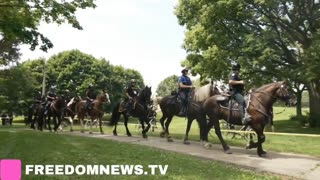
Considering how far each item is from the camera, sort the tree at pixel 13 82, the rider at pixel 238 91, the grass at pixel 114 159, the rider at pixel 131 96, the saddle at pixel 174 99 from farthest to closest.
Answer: the tree at pixel 13 82, the rider at pixel 131 96, the saddle at pixel 174 99, the rider at pixel 238 91, the grass at pixel 114 159

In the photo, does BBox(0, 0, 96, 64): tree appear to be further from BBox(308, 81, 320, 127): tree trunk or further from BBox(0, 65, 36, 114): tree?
BBox(0, 65, 36, 114): tree

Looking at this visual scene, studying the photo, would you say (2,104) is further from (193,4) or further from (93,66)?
(193,4)

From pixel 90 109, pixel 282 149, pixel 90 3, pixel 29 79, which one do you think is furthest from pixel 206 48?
pixel 29 79

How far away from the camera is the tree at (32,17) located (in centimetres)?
1675

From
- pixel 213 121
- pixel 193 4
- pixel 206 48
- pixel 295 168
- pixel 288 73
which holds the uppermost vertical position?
pixel 193 4

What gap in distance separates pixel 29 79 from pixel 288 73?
1482 inches

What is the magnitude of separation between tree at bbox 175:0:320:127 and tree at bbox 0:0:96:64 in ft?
45.8

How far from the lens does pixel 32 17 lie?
1870 cm

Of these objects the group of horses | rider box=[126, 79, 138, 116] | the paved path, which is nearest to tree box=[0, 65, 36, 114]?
the group of horses

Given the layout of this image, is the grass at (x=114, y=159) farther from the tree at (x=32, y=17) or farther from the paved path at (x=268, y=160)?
the tree at (x=32, y=17)

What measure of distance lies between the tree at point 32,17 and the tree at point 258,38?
45.8ft

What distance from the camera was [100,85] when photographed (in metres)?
73.9

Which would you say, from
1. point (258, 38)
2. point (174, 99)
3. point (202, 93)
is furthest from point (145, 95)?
point (258, 38)

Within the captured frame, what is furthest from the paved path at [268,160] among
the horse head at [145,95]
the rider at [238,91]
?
the horse head at [145,95]
